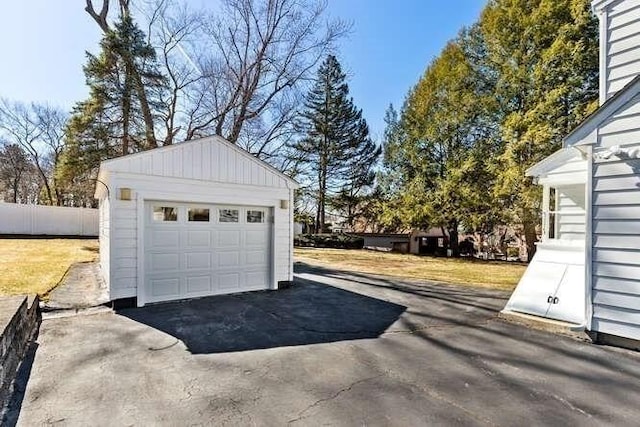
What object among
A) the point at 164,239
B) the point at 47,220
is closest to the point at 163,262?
the point at 164,239

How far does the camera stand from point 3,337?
3135 millimetres

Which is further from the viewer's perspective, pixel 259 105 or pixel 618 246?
pixel 259 105

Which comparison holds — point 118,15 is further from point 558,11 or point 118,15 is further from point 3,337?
point 558,11

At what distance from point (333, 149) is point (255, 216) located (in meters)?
18.5

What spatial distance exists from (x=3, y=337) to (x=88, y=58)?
54.4 ft

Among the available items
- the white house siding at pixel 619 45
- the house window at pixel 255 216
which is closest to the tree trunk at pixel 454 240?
the house window at pixel 255 216

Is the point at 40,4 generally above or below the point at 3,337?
above

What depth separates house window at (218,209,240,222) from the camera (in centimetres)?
726

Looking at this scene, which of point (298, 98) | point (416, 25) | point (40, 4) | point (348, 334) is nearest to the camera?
point (348, 334)

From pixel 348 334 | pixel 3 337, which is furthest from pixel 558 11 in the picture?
pixel 3 337

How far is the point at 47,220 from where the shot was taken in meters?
20.0

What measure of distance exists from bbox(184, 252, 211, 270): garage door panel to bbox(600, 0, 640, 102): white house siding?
7.08m

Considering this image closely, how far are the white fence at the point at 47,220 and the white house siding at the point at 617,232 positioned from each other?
78.4 feet

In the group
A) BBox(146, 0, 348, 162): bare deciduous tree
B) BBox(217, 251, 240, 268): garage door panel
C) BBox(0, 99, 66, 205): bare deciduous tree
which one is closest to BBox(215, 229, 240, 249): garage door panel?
BBox(217, 251, 240, 268): garage door panel
